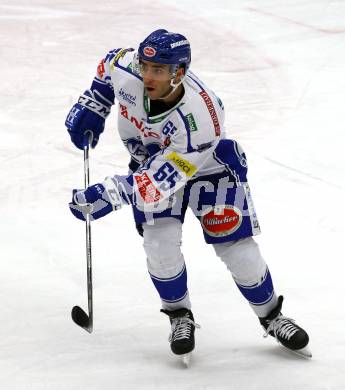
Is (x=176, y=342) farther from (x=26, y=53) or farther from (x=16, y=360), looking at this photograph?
(x=26, y=53)

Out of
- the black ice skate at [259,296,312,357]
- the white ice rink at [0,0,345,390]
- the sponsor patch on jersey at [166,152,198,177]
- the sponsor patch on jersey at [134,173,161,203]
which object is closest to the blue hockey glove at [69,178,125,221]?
the sponsor patch on jersey at [134,173,161,203]

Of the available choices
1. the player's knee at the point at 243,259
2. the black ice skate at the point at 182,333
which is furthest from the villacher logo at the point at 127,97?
the black ice skate at the point at 182,333

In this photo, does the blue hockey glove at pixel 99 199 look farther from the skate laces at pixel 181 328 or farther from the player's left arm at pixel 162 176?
the skate laces at pixel 181 328

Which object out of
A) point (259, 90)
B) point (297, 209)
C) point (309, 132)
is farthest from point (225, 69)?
point (297, 209)

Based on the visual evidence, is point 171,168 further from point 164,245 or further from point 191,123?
point 164,245

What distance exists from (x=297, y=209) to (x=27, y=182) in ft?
5.67

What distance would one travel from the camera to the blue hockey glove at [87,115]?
412 cm

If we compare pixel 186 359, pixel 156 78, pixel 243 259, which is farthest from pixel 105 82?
pixel 186 359

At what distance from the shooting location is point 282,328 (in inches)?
151

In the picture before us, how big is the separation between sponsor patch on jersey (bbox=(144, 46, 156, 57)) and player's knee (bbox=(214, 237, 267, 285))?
85 cm

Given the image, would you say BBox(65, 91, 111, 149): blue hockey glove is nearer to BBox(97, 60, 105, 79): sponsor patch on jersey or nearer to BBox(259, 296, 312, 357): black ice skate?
BBox(97, 60, 105, 79): sponsor patch on jersey

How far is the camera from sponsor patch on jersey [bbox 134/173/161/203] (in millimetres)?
3514

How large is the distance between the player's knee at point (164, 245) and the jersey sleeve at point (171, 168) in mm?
113

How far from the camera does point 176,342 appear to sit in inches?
145
